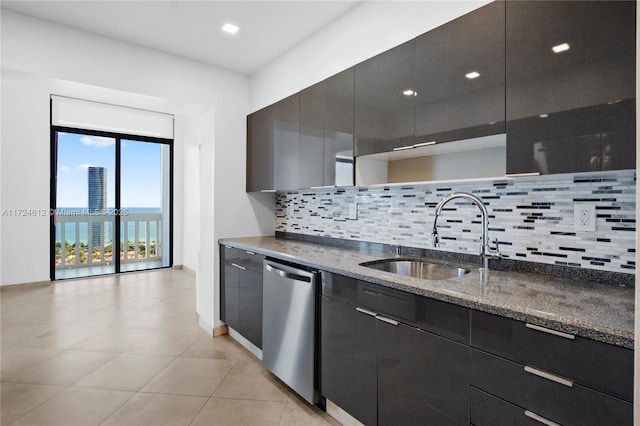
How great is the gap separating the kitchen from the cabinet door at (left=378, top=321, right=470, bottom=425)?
0.08 meters

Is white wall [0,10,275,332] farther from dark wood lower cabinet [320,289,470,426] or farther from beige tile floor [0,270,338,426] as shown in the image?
dark wood lower cabinet [320,289,470,426]

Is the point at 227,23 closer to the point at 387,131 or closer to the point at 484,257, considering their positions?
the point at 387,131

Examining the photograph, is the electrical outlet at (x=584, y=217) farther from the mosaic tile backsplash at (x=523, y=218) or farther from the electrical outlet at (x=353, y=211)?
the electrical outlet at (x=353, y=211)

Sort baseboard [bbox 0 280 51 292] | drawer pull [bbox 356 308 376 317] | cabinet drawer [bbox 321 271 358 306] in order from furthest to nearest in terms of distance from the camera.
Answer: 1. baseboard [bbox 0 280 51 292]
2. cabinet drawer [bbox 321 271 358 306]
3. drawer pull [bbox 356 308 376 317]

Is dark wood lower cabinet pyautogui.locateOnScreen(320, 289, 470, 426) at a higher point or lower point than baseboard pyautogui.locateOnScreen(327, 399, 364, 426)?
higher

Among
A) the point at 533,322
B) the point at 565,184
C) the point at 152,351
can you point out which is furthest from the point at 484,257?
the point at 152,351

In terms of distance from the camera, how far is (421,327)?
4.77 ft

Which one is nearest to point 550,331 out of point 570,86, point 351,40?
point 570,86

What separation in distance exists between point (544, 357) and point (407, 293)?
552mm

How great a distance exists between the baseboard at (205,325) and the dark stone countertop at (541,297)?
6.49 feet

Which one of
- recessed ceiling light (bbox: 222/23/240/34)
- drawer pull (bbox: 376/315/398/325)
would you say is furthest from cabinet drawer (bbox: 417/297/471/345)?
recessed ceiling light (bbox: 222/23/240/34)

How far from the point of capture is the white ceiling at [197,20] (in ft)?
7.73

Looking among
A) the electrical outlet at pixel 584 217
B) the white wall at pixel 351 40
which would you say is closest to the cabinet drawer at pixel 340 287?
the electrical outlet at pixel 584 217

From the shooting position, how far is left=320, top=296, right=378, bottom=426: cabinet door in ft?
5.58
